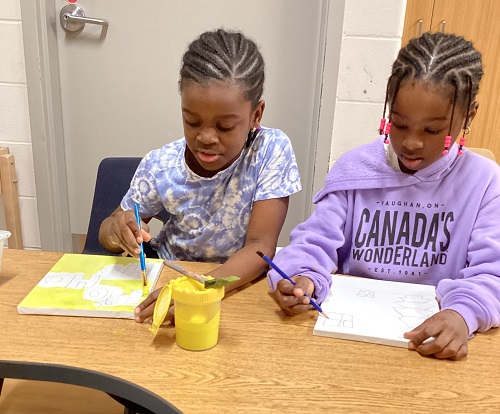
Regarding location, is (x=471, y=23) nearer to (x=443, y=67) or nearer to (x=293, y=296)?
(x=443, y=67)

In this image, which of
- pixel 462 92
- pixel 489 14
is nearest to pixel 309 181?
pixel 489 14

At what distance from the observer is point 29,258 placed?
43.3 inches

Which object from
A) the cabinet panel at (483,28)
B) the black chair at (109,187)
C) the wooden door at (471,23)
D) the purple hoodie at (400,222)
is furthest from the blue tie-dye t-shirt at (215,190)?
the cabinet panel at (483,28)

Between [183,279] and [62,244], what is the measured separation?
1.77 meters

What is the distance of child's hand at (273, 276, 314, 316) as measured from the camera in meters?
0.89

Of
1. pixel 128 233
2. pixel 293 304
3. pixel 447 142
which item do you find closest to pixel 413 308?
pixel 293 304

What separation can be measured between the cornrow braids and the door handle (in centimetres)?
125

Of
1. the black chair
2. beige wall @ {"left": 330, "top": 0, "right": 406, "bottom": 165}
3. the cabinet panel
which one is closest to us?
the black chair

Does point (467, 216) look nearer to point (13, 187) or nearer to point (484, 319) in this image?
point (484, 319)

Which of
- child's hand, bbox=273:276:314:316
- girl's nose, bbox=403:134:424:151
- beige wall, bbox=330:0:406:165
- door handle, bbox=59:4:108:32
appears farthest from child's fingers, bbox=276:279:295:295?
door handle, bbox=59:4:108:32

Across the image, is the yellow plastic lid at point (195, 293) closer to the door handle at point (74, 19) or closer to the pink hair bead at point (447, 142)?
the pink hair bead at point (447, 142)

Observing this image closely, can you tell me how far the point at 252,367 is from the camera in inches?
29.3

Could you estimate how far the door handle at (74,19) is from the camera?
2.14 m

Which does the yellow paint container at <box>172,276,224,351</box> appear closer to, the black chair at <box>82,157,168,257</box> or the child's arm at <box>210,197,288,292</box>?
the child's arm at <box>210,197,288,292</box>
